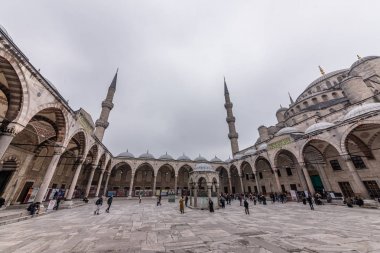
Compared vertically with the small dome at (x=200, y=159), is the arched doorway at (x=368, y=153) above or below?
below

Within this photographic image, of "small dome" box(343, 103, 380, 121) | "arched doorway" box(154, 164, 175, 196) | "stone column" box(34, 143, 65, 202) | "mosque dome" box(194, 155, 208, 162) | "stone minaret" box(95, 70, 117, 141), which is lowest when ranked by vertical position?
"stone column" box(34, 143, 65, 202)

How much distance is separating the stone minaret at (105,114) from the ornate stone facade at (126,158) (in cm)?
16

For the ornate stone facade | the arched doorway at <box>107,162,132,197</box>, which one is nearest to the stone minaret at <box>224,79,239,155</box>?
the ornate stone facade

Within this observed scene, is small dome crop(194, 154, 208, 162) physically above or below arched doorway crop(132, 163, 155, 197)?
above

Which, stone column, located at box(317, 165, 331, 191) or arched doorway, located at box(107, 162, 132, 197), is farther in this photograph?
arched doorway, located at box(107, 162, 132, 197)

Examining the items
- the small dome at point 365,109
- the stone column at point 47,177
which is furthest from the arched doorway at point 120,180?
the small dome at point 365,109

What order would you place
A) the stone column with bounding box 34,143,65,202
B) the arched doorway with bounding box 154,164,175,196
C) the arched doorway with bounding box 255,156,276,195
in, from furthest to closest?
1. the arched doorway with bounding box 154,164,175,196
2. the arched doorway with bounding box 255,156,276,195
3. the stone column with bounding box 34,143,65,202

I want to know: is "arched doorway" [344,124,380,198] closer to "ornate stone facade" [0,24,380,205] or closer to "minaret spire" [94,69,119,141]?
Answer: "ornate stone facade" [0,24,380,205]

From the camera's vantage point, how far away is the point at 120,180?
29.8 m

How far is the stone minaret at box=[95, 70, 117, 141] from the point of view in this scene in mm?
26000

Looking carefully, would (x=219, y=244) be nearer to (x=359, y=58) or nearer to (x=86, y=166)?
(x=86, y=166)

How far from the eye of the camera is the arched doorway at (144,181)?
30016 millimetres

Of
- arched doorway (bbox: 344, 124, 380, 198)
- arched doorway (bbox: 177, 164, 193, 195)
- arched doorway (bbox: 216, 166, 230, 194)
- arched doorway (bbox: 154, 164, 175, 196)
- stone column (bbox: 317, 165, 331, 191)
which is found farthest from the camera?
arched doorway (bbox: 216, 166, 230, 194)

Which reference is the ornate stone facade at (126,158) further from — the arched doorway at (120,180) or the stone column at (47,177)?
the arched doorway at (120,180)
